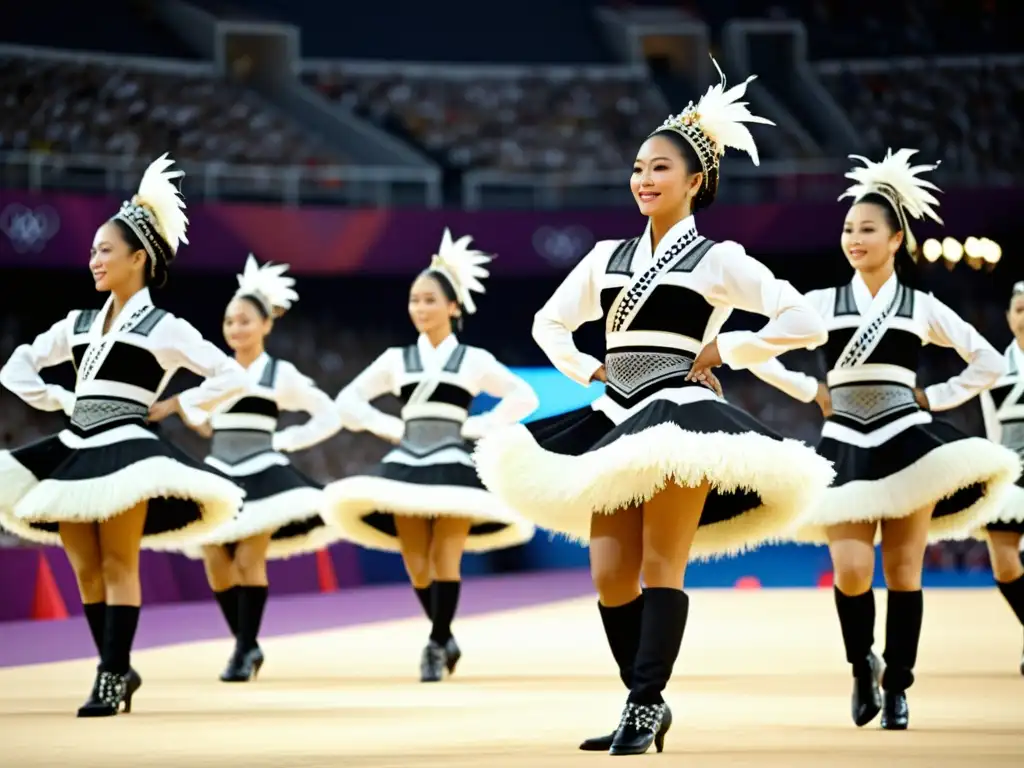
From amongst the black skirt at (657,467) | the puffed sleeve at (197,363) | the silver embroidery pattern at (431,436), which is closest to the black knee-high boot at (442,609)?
the silver embroidery pattern at (431,436)

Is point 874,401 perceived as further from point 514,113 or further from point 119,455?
point 514,113

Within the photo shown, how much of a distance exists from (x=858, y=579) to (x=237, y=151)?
15.4 metres

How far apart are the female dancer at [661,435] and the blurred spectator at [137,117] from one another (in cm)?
1421

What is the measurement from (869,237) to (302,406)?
3.44m

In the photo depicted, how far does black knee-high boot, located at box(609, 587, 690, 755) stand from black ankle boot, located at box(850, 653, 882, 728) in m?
1.06

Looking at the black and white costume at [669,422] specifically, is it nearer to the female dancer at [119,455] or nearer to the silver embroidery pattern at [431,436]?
the female dancer at [119,455]

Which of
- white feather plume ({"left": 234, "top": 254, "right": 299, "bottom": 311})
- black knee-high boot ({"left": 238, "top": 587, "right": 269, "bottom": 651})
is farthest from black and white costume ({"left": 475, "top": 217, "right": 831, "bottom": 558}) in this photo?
white feather plume ({"left": 234, "top": 254, "right": 299, "bottom": 311})

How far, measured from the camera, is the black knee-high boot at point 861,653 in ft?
17.8

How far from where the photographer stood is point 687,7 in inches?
1004

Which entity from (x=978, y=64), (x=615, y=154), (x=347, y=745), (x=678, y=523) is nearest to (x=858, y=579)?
(x=678, y=523)

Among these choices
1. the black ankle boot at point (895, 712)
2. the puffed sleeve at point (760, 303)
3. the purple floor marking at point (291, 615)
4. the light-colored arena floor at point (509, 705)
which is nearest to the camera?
the light-colored arena floor at point (509, 705)

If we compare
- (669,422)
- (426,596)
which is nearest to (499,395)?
(426,596)

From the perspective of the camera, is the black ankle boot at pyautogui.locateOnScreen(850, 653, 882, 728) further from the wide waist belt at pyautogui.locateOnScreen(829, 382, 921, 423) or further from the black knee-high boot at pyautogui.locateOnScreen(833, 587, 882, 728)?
the wide waist belt at pyautogui.locateOnScreen(829, 382, 921, 423)

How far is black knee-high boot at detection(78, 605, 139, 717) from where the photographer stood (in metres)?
5.76
